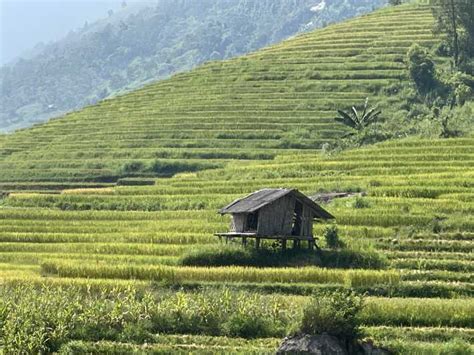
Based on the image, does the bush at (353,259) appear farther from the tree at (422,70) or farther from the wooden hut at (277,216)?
the tree at (422,70)

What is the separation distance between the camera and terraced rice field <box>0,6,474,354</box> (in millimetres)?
19609

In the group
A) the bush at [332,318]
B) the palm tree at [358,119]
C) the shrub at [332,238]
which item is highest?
the palm tree at [358,119]

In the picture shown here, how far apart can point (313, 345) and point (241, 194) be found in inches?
695

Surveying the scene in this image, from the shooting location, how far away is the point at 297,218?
26094 mm

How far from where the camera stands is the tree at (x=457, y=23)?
53.1 meters

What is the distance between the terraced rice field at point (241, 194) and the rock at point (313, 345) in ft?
3.05

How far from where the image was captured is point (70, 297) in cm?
2091

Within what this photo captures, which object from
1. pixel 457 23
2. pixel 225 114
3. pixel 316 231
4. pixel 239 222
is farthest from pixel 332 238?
pixel 457 23

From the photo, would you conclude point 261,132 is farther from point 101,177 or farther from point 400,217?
point 400,217

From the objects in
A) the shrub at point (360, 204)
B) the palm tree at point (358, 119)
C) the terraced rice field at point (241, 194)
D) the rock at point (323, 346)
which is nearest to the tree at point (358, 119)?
the palm tree at point (358, 119)

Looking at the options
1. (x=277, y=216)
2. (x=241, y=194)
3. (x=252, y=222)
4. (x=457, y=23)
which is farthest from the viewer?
(x=457, y=23)

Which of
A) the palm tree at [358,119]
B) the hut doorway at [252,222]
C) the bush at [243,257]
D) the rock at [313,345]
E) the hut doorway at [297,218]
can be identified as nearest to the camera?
the rock at [313,345]

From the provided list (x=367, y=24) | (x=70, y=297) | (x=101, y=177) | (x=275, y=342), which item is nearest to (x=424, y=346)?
(x=275, y=342)

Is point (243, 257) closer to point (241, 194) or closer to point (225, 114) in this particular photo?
point (241, 194)
